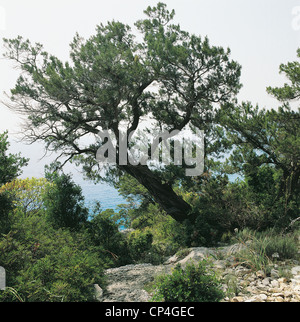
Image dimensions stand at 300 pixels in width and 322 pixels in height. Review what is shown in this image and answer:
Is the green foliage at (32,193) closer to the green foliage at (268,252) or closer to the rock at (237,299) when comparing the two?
the green foliage at (268,252)

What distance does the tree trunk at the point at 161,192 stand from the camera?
817cm

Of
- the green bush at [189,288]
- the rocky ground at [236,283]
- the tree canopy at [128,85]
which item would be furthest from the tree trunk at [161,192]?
the green bush at [189,288]

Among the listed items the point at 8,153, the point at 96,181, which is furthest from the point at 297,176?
the point at 8,153

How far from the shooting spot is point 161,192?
8320mm

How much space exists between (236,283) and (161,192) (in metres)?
4.58

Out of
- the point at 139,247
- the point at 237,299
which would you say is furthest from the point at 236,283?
the point at 139,247

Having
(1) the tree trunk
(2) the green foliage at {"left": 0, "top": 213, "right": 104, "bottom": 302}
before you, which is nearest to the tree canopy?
(1) the tree trunk

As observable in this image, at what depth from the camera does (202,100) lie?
28.6ft

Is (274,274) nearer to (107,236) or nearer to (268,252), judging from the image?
(268,252)

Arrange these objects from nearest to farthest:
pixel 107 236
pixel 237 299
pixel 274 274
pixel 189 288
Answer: pixel 189 288
pixel 237 299
pixel 274 274
pixel 107 236

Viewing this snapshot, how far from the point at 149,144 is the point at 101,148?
139cm

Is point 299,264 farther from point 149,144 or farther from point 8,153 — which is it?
point 8,153

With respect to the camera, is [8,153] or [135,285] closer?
[135,285]

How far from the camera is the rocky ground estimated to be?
349cm
